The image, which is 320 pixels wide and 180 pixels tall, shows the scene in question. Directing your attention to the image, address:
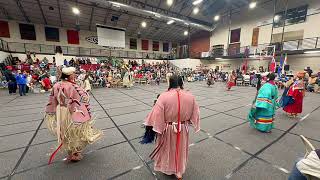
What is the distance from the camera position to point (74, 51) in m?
18.8

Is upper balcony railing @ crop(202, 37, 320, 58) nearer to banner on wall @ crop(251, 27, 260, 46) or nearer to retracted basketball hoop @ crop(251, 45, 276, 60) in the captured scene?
retracted basketball hoop @ crop(251, 45, 276, 60)

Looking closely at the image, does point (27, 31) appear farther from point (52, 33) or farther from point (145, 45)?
point (145, 45)

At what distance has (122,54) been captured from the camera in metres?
22.0

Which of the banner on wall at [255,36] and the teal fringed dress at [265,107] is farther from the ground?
the banner on wall at [255,36]

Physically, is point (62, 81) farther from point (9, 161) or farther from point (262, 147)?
point (262, 147)

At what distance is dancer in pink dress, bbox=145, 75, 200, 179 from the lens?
1560 mm

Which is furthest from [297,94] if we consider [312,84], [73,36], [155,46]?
[155,46]

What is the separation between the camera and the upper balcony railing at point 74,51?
1563 cm

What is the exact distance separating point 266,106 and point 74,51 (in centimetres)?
2072

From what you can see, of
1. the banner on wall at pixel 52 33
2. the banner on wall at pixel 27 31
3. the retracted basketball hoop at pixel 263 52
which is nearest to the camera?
the retracted basketball hoop at pixel 263 52

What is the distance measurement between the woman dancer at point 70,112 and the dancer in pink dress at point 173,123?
99 cm

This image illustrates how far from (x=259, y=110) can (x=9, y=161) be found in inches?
173

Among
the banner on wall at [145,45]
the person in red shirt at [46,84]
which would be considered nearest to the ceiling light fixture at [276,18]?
the banner on wall at [145,45]

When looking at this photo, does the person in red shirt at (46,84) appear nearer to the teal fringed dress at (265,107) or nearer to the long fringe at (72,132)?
the long fringe at (72,132)
